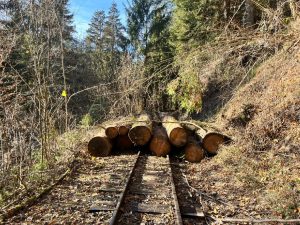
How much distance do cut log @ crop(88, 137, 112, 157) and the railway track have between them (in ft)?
7.62

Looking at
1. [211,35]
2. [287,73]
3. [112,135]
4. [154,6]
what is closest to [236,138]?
[287,73]

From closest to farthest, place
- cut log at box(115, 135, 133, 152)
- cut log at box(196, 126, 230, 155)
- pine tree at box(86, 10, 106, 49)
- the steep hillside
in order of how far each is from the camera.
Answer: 1. the steep hillside
2. cut log at box(196, 126, 230, 155)
3. cut log at box(115, 135, 133, 152)
4. pine tree at box(86, 10, 106, 49)

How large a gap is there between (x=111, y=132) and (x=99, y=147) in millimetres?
852

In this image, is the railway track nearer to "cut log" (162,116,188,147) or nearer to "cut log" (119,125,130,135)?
"cut log" (162,116,188,147)

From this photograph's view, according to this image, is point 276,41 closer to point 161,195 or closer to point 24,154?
point 161,195

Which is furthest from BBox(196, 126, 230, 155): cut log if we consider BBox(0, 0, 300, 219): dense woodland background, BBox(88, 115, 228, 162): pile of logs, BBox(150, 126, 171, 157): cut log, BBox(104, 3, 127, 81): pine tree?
BBox(104, 3, 127, 81): pine tree

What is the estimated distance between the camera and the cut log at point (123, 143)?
13.7 metres

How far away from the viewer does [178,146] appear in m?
12.8

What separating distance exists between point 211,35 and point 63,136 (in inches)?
350

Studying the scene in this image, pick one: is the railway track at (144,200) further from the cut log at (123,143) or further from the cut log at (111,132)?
the cut log at (123,143)

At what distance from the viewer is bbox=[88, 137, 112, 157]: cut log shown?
12.5 meters

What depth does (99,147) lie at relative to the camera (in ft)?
41.4

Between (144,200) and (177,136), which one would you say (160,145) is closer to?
(177,136)

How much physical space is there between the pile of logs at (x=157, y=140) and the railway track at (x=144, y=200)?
233cm
